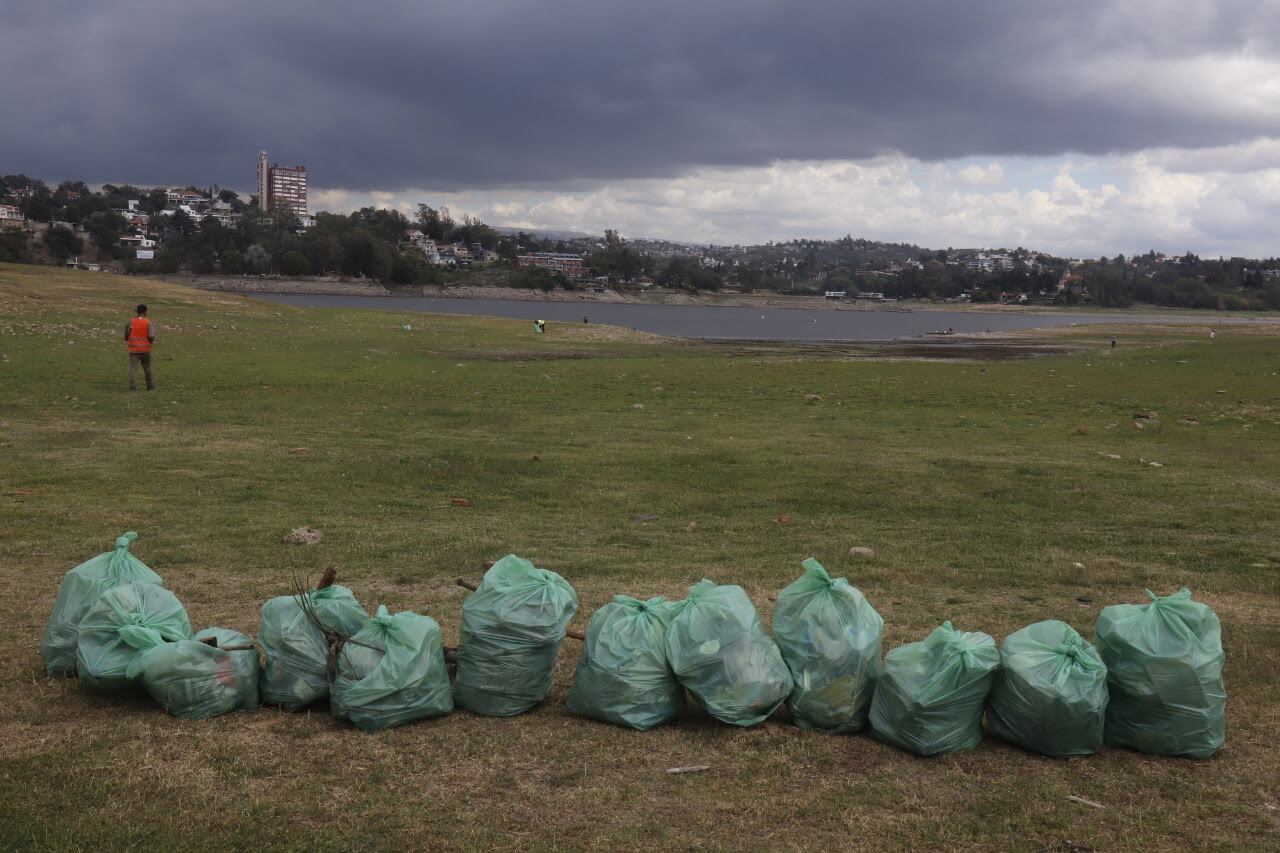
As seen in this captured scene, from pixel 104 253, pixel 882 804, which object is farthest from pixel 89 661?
pixel 104 253

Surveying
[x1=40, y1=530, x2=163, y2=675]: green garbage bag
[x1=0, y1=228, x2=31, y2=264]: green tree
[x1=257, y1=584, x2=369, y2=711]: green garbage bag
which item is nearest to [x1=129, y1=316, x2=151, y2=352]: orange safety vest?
[x1=40, y1=530, x2=163, y2=675]: green garbage bag

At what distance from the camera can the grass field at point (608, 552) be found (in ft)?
18.6

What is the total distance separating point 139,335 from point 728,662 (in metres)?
21.1

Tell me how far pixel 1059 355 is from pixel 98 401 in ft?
156

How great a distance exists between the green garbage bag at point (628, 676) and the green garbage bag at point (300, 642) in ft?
5.13

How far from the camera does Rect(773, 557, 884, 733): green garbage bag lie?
6828 millimetres

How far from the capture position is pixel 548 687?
714 centimetres

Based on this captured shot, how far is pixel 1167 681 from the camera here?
6.63 m

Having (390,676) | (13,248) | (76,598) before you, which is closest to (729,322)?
(13,248)

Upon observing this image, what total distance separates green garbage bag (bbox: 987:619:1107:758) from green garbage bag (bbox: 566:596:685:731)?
6.55 feet

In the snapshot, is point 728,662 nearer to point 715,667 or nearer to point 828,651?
point 715,667

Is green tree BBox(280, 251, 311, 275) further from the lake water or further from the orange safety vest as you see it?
the orange safety vest

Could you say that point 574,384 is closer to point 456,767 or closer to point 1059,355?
point 456,767

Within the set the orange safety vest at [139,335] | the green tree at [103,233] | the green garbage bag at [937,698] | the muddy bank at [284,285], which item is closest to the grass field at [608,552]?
the green garbage bag at [937,698]
